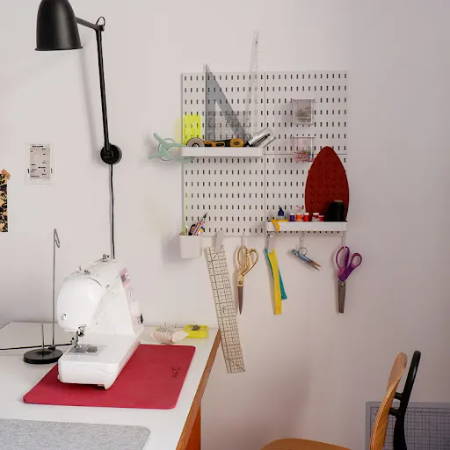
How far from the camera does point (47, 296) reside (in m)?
2.13

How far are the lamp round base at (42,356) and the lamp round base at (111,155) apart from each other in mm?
695

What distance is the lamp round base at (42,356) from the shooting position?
1.63 metres

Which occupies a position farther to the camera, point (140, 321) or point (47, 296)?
point (47, 296)

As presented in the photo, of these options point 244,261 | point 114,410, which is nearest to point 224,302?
point 244,261

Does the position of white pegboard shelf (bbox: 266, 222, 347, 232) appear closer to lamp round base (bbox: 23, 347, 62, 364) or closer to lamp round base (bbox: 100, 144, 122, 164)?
lamp round base (bbox: 100, 144, 122, 164)

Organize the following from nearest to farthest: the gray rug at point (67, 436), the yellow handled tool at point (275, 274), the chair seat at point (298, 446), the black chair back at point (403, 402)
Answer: the gray rug at point (67, 436)
the black chair back at point (403, 402)
the chair seat at point (298, 446)
the yellow handled tool at point (275, 274)

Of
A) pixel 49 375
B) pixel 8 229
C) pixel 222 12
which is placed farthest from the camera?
pixel 8 229

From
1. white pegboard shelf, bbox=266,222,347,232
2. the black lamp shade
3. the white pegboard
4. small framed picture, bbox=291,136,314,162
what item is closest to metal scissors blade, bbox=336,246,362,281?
white pegboard shelf, bbox=266,222,347,232

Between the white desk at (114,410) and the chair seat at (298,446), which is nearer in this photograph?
the white desk at (114,410)

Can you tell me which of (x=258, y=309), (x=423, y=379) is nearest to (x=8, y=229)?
(x=258, y=309)

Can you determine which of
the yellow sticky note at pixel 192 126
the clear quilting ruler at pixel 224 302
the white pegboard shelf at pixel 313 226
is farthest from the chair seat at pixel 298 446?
the yellow sticky note at pixel 192 126

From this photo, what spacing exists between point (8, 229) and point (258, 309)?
100 centimetres

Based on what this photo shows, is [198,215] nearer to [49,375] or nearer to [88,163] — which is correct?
[88,163]

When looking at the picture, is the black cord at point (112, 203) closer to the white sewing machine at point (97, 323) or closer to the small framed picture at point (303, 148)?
the white sewing machine at point (97, 323)
